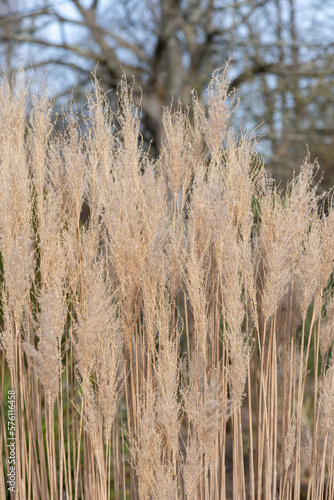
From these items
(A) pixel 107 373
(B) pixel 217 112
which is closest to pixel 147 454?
(A) pixel 107 373

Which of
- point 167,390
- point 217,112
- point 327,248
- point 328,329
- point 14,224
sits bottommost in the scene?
point 167,390

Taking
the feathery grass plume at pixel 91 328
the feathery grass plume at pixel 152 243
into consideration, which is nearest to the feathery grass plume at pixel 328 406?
the feathery grass plume at pixel 152 243

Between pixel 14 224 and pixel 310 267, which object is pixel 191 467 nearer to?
pixel 310 267

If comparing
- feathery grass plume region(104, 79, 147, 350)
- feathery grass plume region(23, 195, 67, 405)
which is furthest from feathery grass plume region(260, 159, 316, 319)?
feathery grass plume region(23, 195, 67, 405)

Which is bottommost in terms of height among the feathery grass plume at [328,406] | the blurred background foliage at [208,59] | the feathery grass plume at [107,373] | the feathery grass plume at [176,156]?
the feathery grass plume at [328,406]

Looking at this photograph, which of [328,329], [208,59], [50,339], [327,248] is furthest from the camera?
[208,59]

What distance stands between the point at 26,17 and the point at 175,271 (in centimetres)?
605

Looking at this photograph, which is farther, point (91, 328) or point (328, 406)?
point (328, 406)

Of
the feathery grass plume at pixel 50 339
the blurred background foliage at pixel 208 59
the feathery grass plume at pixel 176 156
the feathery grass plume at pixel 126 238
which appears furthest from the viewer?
the blurred background foliage at pixel 208 59

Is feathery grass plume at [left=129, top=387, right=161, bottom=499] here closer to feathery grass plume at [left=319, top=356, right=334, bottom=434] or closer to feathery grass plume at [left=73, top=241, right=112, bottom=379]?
feathery grass plume at [left=73, top=241, right=112, bottom=379]

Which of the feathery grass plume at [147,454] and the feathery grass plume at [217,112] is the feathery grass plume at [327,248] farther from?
the feathery grass plume at [147,454]

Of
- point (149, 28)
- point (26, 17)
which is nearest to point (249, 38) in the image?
point (149, 28)

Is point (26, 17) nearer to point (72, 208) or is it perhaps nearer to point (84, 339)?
point (72, 208)

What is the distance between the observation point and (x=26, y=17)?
661 centimetres
